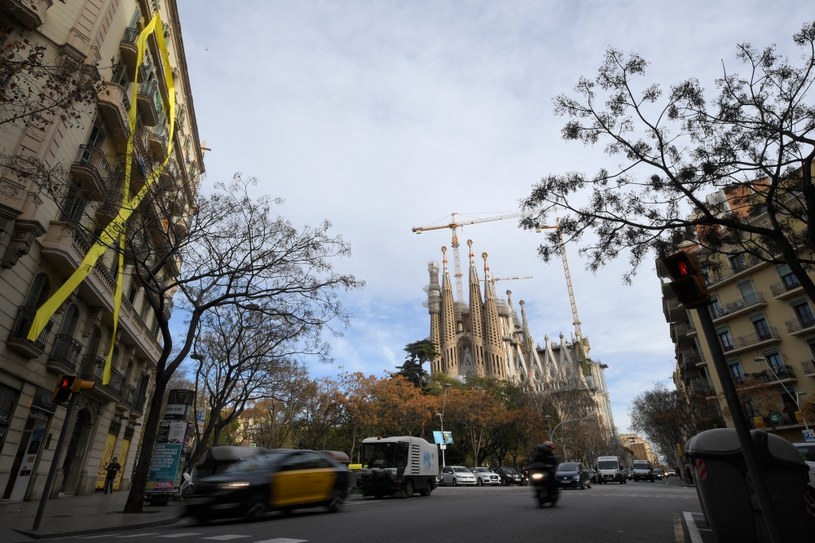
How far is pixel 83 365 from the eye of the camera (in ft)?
59.1

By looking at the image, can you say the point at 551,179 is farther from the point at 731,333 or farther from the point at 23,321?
the point at 731,333

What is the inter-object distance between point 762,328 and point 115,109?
43.0m

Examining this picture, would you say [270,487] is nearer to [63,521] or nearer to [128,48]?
[63,521]

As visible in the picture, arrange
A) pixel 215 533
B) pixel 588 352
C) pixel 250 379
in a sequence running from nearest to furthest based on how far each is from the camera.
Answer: pixel 215 533 < pixel 250 379 < pixel 588 352

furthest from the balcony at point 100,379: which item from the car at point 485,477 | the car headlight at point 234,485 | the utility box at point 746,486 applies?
the car at point 485,477

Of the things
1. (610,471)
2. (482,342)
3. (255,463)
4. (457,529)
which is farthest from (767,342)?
(482,342)

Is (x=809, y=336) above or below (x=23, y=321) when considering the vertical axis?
above

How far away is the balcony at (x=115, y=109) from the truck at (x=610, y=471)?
3794cm

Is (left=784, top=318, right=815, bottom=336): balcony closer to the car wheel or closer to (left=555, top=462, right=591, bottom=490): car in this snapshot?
(left=555, top=462, right=591, bottom=490): car

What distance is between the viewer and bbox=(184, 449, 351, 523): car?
924cm

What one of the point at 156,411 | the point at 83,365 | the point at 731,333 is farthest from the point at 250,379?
the point at 731,333

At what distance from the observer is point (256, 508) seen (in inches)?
373

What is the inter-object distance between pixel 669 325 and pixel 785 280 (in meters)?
21.6

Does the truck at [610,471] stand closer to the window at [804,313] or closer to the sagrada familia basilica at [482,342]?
the window at [804,313]
